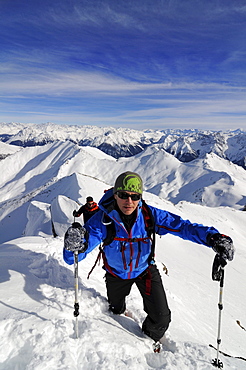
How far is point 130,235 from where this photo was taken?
14.5ft

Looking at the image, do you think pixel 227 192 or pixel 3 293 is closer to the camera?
pixel 3 293

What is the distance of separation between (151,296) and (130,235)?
1.44 m

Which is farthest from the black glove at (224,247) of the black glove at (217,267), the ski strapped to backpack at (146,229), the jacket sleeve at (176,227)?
the ski strapped to backpack at (146,229)

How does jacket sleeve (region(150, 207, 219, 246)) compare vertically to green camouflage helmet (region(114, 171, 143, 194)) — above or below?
below

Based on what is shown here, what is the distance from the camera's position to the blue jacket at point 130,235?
4.40m

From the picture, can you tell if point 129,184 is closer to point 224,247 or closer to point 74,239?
point 74,239

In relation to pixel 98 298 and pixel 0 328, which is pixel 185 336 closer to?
pixel 98 298

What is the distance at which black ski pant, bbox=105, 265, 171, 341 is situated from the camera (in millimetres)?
4574

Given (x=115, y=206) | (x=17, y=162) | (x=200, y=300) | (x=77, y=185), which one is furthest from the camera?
(x=17, y=162)

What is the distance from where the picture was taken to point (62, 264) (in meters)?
6.89

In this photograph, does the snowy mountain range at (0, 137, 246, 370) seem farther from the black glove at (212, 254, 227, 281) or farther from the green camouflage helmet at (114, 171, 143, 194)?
the green camouflage helmet at (114, 171, 143, 194)

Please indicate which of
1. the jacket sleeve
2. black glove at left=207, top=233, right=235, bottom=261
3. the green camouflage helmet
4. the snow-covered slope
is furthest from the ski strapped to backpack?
the snow-covered slope

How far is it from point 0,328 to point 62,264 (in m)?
3.35

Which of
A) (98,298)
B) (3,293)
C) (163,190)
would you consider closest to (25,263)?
(3,293)
